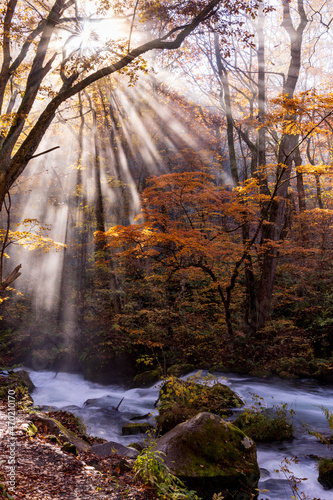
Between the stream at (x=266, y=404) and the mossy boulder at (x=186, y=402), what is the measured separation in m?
0.78

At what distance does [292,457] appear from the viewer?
571 centimetres

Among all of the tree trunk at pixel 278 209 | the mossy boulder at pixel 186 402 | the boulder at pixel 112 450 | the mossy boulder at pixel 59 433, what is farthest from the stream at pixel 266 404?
the tree trunk at pixel 278 209

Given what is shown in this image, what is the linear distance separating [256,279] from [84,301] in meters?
8.69

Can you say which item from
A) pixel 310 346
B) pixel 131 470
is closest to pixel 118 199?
pixel 310 346

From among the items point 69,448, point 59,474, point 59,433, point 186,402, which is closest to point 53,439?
point 59,433

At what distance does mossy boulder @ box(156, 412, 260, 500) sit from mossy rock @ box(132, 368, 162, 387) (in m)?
5.49

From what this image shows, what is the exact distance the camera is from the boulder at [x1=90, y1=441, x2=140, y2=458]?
16.5ft

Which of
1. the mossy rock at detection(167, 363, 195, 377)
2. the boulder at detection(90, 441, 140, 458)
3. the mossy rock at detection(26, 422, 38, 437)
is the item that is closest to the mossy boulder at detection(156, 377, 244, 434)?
the boulder at detection(90, 441, 140, 458)

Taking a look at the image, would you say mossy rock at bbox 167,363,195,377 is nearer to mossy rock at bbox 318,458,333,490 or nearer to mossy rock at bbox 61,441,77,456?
mossy rock at bbox 318,458,333,490

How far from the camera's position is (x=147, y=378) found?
34.9 ft

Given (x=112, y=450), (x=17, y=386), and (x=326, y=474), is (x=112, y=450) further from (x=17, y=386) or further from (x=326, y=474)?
(x=17, y=386)

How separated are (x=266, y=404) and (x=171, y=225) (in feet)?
21.8

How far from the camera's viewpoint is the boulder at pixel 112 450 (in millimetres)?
5027

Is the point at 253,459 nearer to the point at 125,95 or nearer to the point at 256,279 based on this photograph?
the point at 256,279
